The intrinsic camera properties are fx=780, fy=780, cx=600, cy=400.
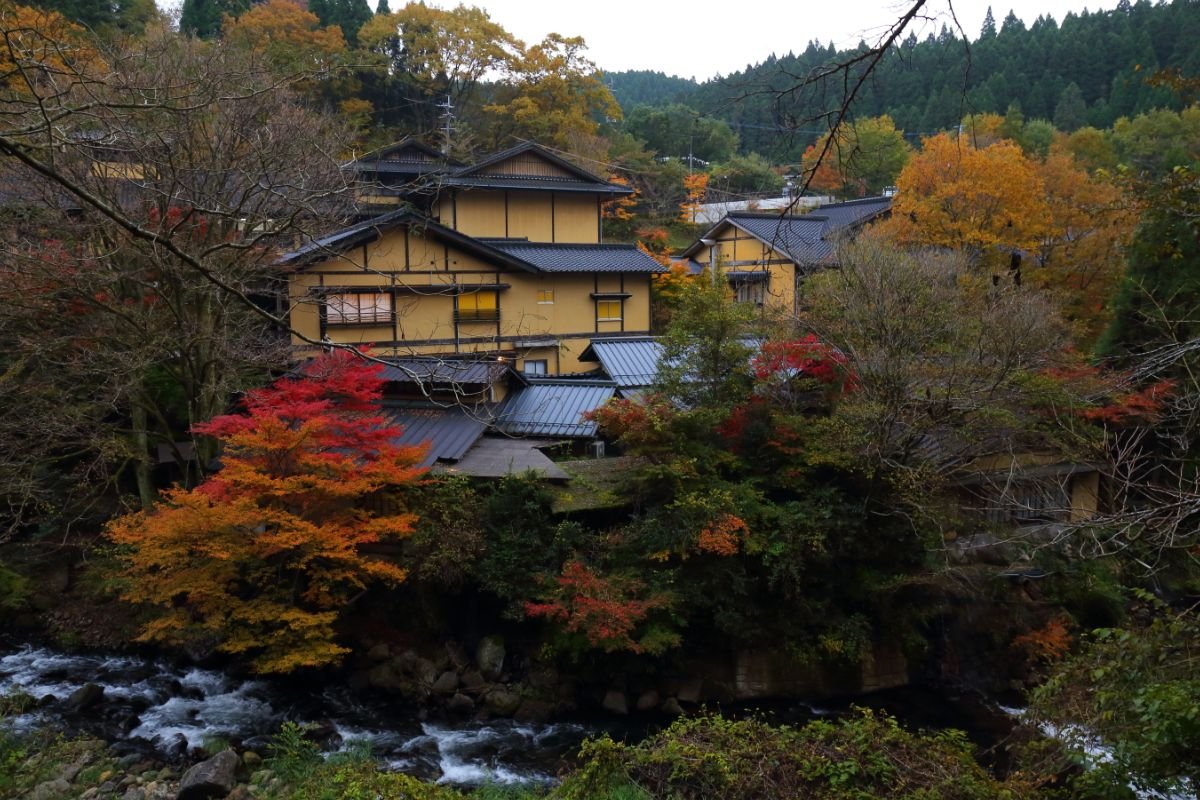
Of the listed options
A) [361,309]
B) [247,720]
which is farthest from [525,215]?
[247,720]

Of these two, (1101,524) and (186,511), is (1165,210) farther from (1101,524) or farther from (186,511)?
(186,511)

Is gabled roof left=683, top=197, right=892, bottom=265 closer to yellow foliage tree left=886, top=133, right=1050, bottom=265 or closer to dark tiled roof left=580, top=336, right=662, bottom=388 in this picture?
yellow foliage tree left=886, top=133, right=1050, bottom=265

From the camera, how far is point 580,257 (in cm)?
2414

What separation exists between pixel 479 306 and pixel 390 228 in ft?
11.0

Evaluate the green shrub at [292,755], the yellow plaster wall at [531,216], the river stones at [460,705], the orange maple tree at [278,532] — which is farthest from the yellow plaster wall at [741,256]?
the green shrub at [292,755]

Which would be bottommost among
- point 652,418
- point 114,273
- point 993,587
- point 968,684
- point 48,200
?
point 968,684

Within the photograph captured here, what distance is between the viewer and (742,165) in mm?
34688

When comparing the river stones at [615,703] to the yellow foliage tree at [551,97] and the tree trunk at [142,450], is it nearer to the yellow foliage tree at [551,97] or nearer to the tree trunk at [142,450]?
the tree trunk at [142,450]

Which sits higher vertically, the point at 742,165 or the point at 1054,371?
the point at 742,165

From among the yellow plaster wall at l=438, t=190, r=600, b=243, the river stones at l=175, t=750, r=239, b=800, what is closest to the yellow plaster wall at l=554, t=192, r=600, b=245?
the yellow plaster wall at l=438, t=190, r=600, b=243

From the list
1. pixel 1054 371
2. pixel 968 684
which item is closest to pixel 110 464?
pixel 968 684

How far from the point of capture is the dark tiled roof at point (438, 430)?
14.3 metres

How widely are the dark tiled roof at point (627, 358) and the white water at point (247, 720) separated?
8.36m

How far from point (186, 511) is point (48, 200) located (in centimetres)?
580
